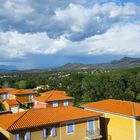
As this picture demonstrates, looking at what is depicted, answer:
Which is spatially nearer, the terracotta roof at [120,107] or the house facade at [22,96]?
the terracotta roof at [120,107]

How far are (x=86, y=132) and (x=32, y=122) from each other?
6.75 meters

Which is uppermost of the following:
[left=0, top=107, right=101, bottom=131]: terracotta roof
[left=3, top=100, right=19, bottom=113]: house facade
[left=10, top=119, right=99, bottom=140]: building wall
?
[left=0, top=107, right=101, bottom=131]: terracotta roof

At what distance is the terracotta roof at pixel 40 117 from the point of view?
26625 millimetres

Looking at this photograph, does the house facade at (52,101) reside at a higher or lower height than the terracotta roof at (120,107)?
lower

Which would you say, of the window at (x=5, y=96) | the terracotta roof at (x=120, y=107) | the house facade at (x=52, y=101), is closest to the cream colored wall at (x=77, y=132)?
the terracotta roof at (x=120, y=107)

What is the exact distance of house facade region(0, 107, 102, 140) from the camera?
86.7 feet

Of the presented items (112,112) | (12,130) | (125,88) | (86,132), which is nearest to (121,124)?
(112,112)

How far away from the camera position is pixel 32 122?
2739cm

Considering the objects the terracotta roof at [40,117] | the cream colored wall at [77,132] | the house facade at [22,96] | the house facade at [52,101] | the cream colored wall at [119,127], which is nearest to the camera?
the terracotta roof at [40,117]

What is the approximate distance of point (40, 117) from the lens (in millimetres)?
28703

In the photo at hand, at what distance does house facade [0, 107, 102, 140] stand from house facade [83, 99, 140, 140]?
1973 mm

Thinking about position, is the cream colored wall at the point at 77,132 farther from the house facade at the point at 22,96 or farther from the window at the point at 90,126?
the house facade at the point at 22,96

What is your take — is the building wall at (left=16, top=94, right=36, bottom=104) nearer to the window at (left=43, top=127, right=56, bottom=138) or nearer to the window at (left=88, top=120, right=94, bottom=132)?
the window at (left=88, top=120, right=94, bottom=132)

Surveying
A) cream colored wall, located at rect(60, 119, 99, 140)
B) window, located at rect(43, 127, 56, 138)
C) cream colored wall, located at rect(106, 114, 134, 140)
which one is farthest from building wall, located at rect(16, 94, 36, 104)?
window, located at rect(43, 127, 56, 138)
